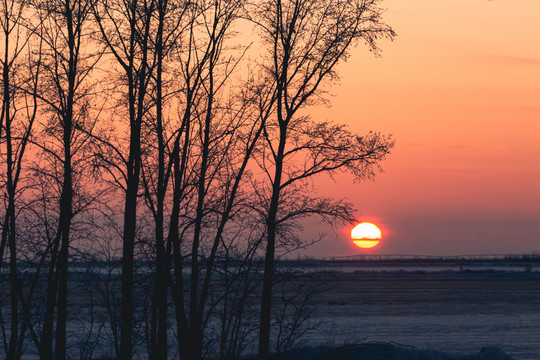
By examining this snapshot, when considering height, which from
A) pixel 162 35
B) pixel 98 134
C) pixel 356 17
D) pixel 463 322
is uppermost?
pixel 356 17

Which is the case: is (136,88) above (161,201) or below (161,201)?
above

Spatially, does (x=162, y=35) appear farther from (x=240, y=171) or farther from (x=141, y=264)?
(x=141, y=264)

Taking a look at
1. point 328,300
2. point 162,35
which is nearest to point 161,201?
point 162,35

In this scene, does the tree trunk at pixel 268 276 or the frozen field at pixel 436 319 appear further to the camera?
the frozen field at pixel 436 319

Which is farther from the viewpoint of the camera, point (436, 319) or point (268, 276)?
point (436, 319)

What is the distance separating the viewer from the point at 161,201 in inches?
687

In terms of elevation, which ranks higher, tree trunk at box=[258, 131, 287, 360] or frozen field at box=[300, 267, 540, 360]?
tree trunk at box=[258, 131, 287, 360]

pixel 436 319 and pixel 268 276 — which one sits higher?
pixel 268 276

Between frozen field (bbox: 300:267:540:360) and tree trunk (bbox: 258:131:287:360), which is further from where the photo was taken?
frozen field (bbox: 300:267:540:360)

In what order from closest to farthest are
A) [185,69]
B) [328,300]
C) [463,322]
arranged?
[185,69] → [463,322] → [328,300]

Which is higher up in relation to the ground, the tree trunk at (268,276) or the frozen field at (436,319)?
the tree trunk at (268,276)

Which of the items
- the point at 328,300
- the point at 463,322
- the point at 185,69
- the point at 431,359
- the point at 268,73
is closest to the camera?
the point at 185,69

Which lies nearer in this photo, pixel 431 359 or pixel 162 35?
pixel 162 35

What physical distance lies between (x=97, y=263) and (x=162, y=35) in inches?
236
